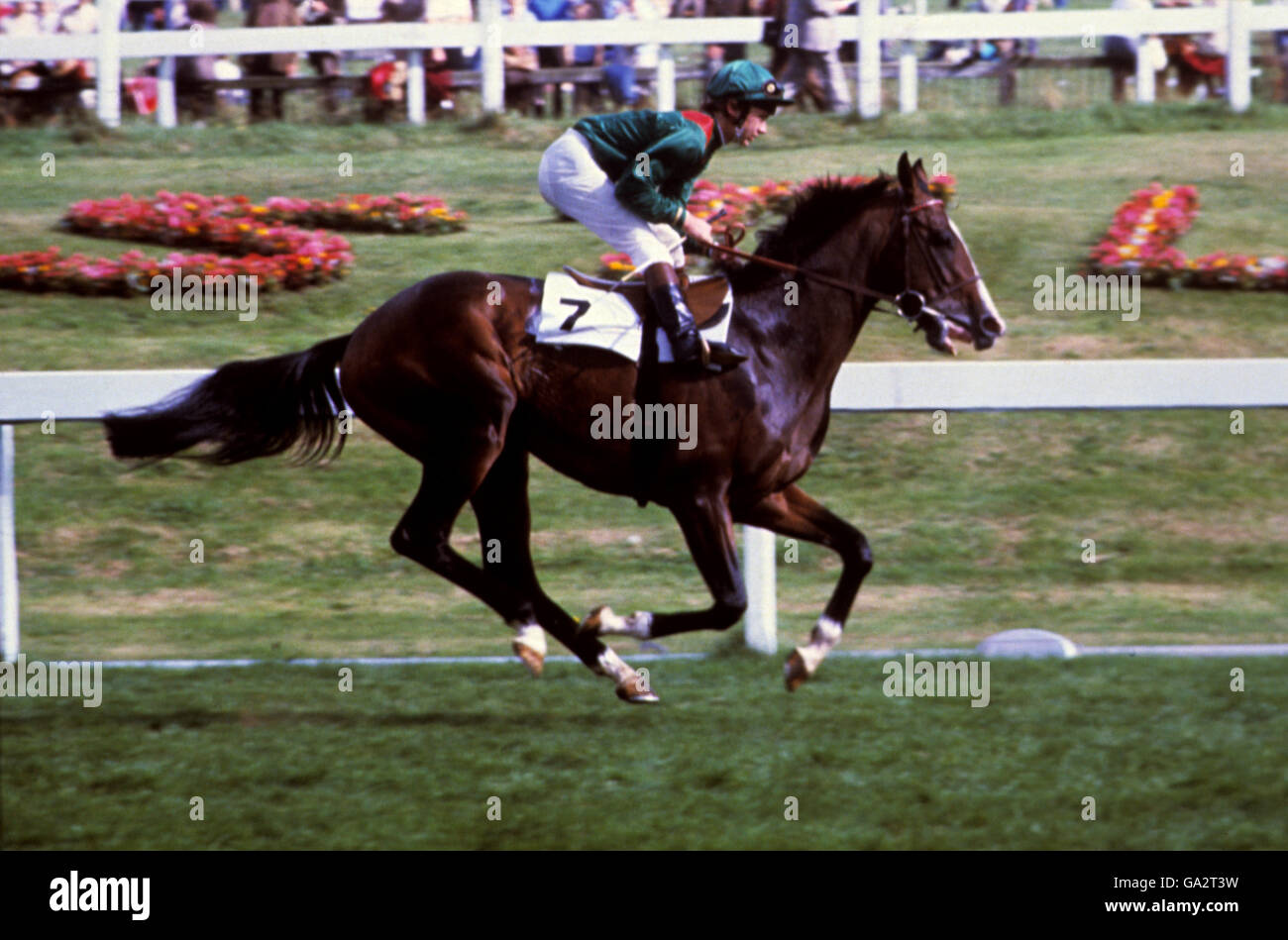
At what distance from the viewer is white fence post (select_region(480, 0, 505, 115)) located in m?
10.9

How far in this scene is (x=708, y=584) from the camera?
4.82 meters

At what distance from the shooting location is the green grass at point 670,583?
4141mm

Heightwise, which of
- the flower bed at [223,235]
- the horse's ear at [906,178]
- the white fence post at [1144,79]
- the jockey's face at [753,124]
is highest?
the white fence post at [1144,79]

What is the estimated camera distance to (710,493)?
4820 millimetres

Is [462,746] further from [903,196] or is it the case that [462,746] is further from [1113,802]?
[903,196]

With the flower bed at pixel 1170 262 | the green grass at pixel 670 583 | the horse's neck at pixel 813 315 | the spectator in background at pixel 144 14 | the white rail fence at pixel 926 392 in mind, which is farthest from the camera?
the spectator in background at pixel 144 14

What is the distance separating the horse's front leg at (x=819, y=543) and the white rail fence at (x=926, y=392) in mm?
686

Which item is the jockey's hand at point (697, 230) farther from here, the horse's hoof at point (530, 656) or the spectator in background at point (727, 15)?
the spectator in background at point (727, 15)

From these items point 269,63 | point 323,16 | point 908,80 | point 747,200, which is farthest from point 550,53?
point 747,200

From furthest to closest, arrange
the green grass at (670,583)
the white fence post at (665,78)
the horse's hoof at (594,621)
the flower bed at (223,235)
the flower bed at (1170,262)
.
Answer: the white fence post at (665,78), the flower bed at (223,235), the flower bed at (1170,262), the horse's hoof at (594,621), the green grass at (670,583)

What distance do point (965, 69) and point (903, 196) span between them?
23.5ft

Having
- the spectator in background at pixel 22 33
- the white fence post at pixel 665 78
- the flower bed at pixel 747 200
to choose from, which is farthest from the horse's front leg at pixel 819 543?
the spectator in background at pixel 22 33

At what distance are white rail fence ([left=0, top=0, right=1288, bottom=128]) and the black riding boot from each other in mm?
6088

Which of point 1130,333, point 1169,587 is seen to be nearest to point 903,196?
point 1169,587
